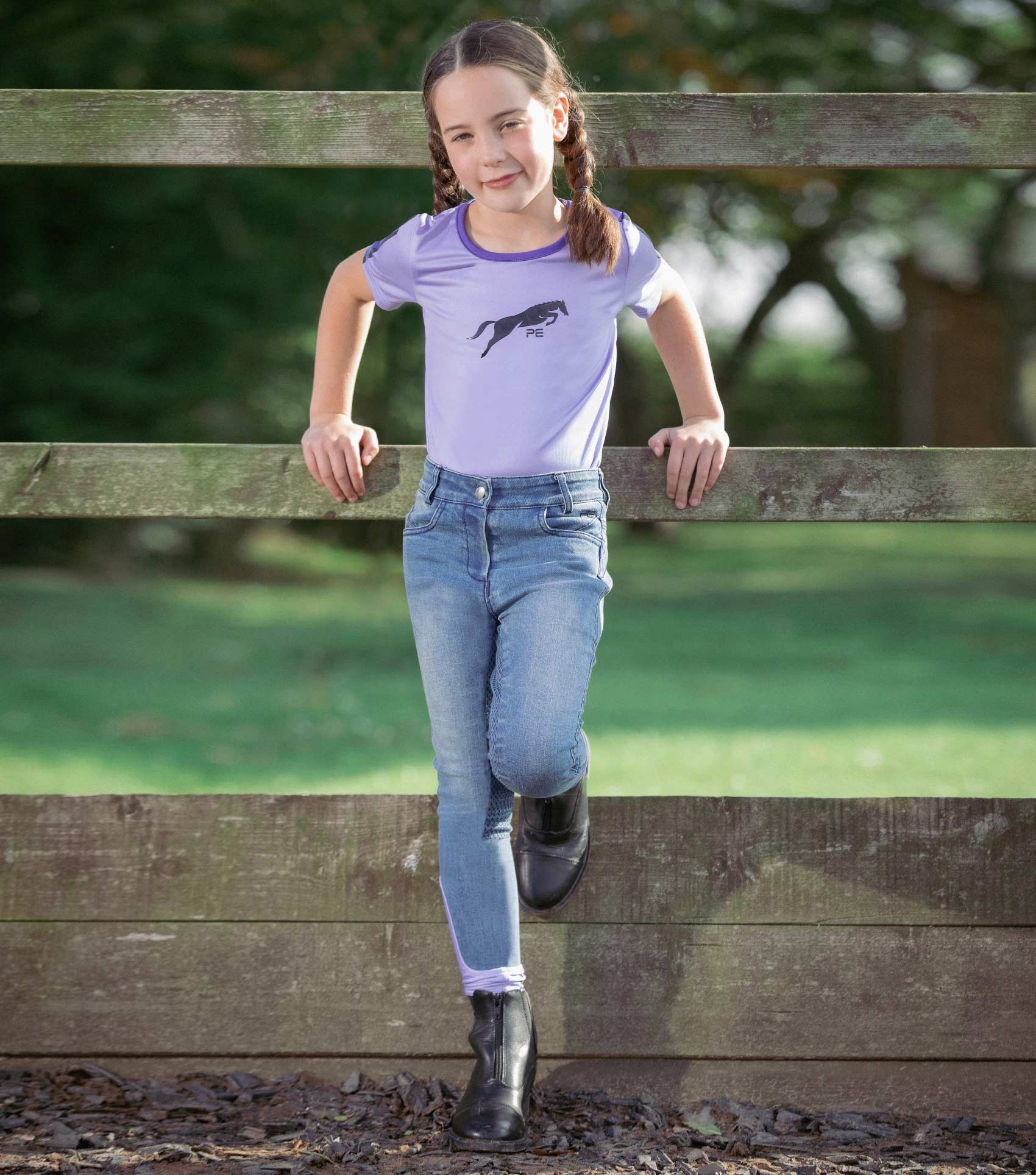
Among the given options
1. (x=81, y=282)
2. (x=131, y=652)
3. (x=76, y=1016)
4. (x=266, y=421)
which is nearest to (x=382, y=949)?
(x=76, y=1016)

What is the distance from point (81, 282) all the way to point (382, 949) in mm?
12975

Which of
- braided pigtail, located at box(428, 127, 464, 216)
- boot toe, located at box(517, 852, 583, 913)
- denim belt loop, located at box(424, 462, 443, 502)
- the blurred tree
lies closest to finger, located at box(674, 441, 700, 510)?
denim belt loop, located at box(424, 462, 443, 502)

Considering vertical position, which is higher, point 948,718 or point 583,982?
point 948,718

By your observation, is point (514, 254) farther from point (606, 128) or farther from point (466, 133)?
point (606, 128)

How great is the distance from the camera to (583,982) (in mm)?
2965

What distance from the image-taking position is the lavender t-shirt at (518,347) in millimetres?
2672

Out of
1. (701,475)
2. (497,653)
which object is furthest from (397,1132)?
(701,475)

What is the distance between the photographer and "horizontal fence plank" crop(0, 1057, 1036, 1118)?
2939 millimetres

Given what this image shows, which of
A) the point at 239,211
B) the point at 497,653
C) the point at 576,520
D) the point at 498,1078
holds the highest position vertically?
the point at 239,211

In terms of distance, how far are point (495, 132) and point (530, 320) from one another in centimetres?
35

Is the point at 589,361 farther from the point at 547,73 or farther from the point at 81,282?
the point at 81,282

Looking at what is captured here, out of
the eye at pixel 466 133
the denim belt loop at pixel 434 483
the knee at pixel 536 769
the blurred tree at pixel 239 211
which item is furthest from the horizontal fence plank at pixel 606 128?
the blurred tree at pixel 239 211

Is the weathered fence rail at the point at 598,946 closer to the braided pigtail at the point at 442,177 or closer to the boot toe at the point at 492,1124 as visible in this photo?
the boot toe at the point at 492,1124

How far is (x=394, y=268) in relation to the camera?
2.79 m
